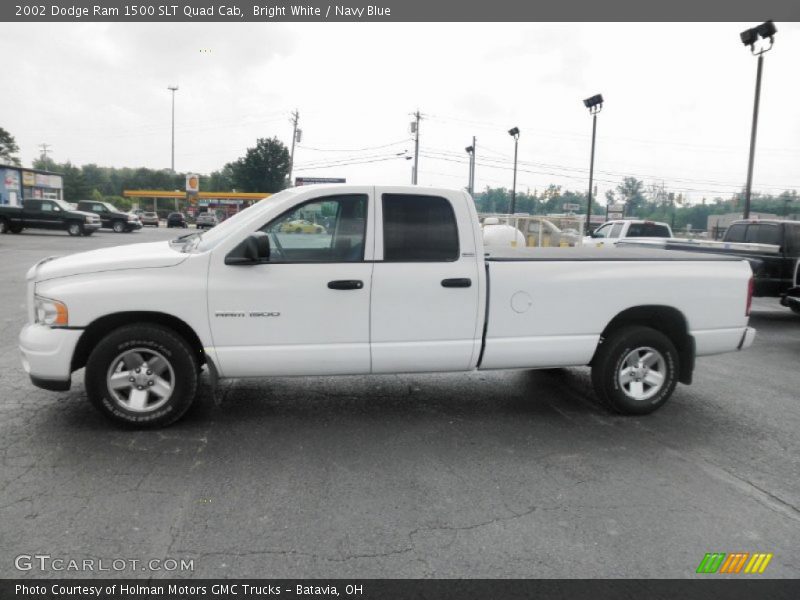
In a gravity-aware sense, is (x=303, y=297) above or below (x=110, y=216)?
below

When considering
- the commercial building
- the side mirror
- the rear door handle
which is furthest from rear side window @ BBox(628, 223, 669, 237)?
the commercial building

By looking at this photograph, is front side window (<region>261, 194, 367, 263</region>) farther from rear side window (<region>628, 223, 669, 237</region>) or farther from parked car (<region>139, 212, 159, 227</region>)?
parked car (<region>139, 212, 159, 227</region>)

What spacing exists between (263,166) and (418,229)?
99.4 m

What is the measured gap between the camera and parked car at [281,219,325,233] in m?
4.67

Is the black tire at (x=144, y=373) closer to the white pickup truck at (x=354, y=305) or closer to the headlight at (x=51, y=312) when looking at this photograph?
the white pickup truck at (x=354, y=305)

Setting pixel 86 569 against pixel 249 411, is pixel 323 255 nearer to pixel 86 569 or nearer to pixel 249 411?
pixel 249 411

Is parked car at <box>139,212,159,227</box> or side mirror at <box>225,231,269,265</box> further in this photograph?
parked car at <box>139,212,159,227</box>

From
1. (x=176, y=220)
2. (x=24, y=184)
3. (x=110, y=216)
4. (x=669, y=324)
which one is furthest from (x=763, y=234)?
(x=176, y=220)

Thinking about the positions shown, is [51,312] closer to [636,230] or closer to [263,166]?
[636,230]

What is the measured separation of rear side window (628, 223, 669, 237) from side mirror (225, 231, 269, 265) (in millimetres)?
15249

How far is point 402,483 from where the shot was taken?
149 inches

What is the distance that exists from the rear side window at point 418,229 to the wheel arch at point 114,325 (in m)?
1.68
